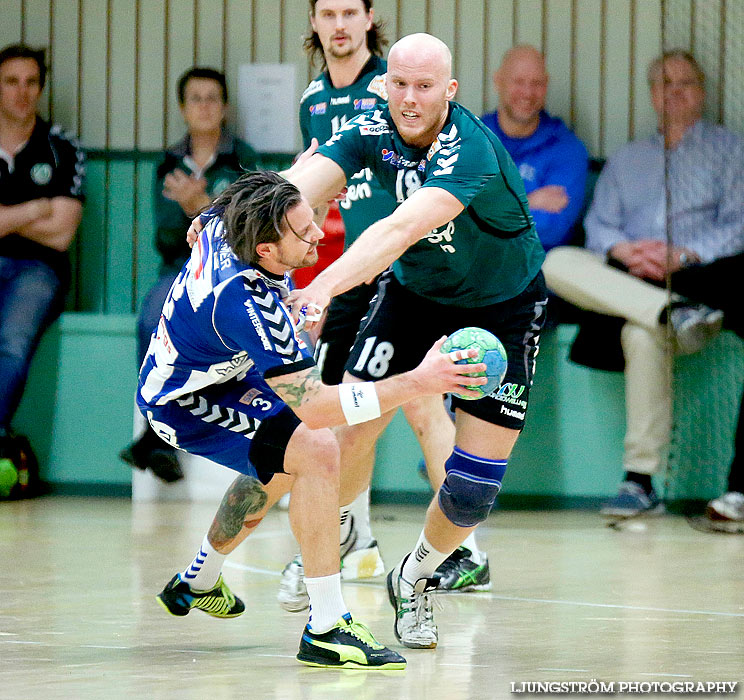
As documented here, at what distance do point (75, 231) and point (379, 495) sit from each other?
2363 millimetres

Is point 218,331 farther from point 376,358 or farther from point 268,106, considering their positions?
point 268,106

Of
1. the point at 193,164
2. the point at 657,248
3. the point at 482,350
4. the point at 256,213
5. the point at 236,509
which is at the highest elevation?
the point at 193,164

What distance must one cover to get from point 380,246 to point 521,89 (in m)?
4.09

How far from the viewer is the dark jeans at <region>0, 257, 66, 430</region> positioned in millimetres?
7129

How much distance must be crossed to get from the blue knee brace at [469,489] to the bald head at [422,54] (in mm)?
1085

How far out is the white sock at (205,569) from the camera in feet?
12.2

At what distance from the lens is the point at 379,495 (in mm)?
7453

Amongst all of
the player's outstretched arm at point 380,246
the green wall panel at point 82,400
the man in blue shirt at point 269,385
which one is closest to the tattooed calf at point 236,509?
the man in blue shirt at point 269,385

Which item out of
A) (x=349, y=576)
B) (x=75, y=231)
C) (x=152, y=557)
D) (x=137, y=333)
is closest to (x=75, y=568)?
(x=152, y=557)

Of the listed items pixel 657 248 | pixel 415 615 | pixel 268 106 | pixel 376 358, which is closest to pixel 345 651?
pixel 415 615

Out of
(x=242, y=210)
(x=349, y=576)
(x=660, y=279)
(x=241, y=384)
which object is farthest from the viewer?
(x=660, y=279)

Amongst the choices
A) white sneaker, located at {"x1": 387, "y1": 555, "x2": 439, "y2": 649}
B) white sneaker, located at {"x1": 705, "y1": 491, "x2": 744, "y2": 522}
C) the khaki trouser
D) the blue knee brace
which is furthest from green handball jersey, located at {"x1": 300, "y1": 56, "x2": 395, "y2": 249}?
white sneaker, located at {"x1": 705, "y1": 491, "x2": 744, "y2": 522}

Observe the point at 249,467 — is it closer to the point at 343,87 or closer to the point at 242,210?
the point at 242,210

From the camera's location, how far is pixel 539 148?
7.29 metres
